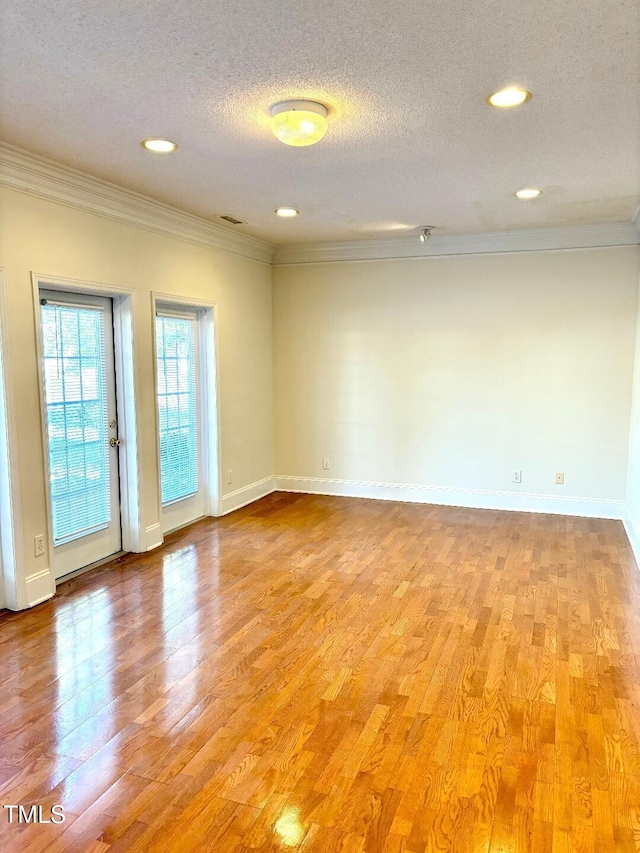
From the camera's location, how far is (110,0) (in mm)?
1792

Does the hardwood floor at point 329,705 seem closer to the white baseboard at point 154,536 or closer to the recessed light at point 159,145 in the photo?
the white baseboard at point 154,536

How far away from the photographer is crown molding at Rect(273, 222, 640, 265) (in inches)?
199

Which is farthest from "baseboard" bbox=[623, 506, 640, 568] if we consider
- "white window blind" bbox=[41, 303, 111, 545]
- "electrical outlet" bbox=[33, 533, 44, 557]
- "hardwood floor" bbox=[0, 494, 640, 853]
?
"electrical outlet" bbox=[33, 533, 44, 557]

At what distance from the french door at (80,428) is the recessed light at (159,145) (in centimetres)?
117

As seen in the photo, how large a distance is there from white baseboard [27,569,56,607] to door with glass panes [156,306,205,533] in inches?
48.6

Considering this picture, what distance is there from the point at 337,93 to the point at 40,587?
3172mm

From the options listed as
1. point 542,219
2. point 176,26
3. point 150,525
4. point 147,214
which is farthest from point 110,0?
point 542,219

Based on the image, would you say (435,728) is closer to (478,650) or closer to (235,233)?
(478,650)

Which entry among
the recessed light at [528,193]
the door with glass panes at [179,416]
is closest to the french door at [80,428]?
the door with glass panes at [179,416]

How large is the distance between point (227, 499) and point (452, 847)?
4.03 meters

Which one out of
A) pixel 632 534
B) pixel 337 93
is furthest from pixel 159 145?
pixel 632 534

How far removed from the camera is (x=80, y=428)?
154 inches

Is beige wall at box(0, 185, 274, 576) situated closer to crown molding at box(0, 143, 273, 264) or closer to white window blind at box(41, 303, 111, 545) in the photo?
crown molding at box(0, 143, 273, 264)

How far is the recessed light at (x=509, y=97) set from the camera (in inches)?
94.7
